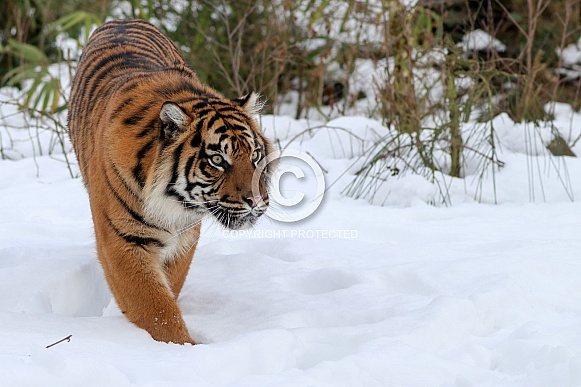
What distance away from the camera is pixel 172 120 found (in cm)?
260

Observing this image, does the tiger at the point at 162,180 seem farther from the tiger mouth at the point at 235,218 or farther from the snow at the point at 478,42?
the snow at the point at 478,42

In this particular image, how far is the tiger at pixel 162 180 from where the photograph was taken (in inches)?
103

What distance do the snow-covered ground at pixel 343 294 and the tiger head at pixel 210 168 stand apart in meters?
0.34

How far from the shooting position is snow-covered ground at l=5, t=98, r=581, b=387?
2.12m

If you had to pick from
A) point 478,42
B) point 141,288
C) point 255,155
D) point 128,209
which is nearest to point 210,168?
point 255,155

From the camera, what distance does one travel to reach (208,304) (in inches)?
118

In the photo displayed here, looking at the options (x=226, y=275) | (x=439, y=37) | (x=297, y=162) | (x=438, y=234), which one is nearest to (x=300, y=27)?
(x=439, y=37)

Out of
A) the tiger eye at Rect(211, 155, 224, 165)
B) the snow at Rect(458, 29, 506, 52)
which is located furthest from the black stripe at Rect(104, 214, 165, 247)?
the snow at Rect(458, 29, 506, 52)

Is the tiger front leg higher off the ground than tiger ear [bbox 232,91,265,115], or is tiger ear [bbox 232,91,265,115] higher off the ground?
tiger ear [bbox 232,91,265,115]

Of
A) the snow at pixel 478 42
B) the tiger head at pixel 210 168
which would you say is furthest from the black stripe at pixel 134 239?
the snow at pixel 478 42

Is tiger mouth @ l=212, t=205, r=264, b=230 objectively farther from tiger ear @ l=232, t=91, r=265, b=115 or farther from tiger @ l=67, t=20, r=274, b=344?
tiger ear @ l=232, t=91, r=265, b=115

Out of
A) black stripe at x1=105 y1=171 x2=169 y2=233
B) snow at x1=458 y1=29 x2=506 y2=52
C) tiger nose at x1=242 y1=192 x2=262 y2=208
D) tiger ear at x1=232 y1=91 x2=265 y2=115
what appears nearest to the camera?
tiger nose at x1=242 y1=192 x2=262 y2=208

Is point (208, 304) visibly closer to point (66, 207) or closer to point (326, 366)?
point (326, 366)

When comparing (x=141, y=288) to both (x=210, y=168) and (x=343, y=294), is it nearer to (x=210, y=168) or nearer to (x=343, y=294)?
(x=210, y=168)
